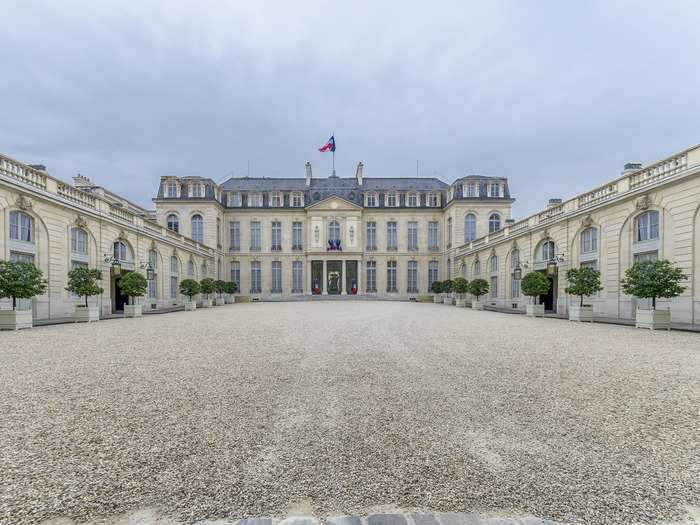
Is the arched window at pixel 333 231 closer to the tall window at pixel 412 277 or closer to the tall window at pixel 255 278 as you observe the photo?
the tall window at pixel 255 278

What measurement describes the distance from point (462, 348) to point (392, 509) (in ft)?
21.1

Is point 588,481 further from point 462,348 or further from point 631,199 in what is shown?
point 631,199

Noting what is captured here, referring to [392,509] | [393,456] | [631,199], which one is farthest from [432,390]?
[631,199]

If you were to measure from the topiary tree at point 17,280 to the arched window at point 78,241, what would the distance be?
6.13 m

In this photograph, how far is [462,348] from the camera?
820 centimetres

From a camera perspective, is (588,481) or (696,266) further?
(696,266)

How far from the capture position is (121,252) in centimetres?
2306

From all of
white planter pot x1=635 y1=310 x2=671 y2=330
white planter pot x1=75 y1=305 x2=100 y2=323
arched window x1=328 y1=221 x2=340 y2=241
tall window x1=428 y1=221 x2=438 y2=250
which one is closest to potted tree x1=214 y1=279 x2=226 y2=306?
arched window x1=328 y1=221 x2=340 y2=241

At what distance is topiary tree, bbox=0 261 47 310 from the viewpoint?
41.2 feet

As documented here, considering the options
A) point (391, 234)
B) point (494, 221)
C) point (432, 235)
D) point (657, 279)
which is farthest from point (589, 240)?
point (391, 234)

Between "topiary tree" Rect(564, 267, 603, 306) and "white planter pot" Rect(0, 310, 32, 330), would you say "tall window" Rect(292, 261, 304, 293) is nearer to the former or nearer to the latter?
"white planter pot" Rect(0, 310, 32, 330)

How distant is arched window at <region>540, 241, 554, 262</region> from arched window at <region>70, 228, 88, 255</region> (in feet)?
96.4

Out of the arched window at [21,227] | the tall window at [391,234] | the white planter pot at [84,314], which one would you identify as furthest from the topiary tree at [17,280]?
the tall window at [391,234]

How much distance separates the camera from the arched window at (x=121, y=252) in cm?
2255
